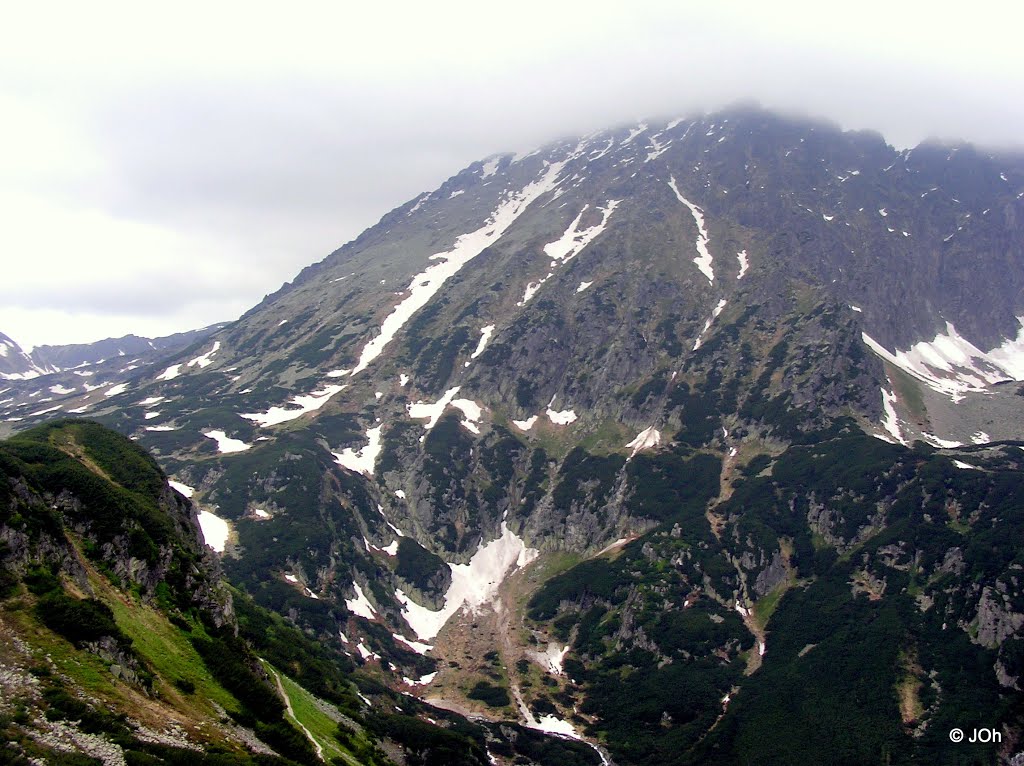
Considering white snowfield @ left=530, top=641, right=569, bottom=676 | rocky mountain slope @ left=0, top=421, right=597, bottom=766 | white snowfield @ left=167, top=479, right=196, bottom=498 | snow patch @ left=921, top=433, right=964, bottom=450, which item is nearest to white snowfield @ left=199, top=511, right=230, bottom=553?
white snowfield @ left=167, top=479, right=196, bottom=498

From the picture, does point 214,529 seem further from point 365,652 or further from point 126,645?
point 126,645

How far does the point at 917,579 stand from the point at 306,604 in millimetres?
122429

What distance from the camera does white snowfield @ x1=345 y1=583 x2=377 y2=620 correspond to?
479ft

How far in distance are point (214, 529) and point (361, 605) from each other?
40.1m

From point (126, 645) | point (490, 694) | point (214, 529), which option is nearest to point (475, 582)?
point (490, 694)

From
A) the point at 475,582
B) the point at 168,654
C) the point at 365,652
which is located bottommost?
the point at 475,582

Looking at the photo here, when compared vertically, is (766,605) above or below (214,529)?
below

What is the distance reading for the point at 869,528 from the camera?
149m

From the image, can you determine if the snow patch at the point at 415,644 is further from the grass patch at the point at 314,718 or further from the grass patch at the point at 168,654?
the grass patch at the point at 168,654

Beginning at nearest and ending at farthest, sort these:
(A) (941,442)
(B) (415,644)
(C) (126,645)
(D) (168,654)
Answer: (C) (126,645) < (D) (168,654) < (B) (415,644) < (A) (941,442)

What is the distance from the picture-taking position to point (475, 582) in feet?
572

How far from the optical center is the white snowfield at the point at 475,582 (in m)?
157

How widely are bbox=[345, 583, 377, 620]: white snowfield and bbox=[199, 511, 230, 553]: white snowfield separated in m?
31.2

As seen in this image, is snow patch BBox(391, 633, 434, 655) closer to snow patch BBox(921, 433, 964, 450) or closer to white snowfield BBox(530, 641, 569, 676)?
white snowfield BBox(530, 641, 569, 676)
